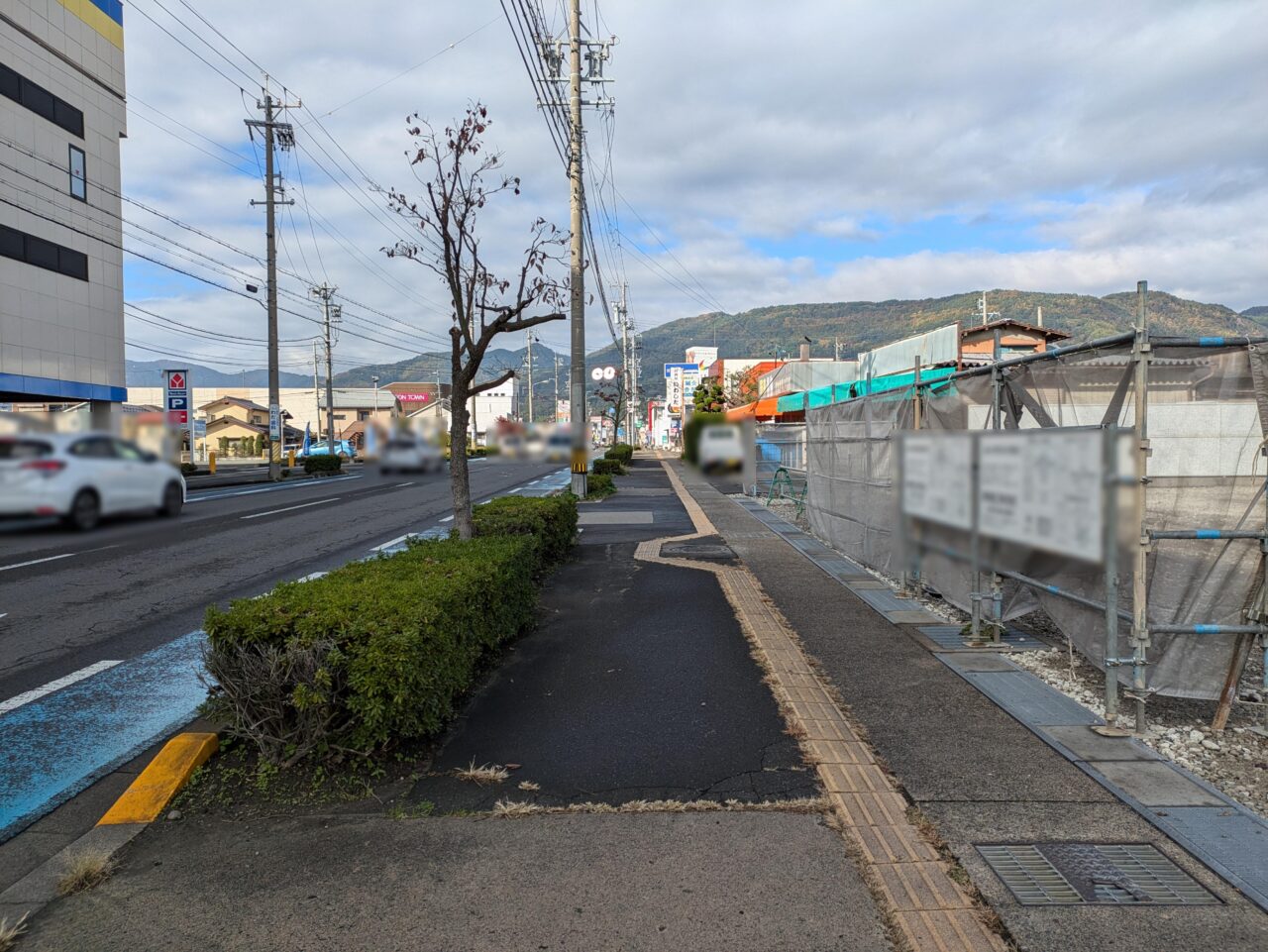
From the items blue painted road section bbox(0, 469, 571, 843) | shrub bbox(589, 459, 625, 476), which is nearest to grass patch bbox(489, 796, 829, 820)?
blue painted road section bbox(0, 469, 571, 843)

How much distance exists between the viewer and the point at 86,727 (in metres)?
6.88

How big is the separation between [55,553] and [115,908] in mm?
14608

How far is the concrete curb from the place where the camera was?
4.36m

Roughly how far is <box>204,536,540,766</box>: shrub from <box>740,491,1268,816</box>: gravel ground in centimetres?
508

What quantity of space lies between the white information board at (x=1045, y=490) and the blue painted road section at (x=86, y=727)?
6.21 metres

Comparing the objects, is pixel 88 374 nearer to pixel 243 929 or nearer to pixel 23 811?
pixel 243 929

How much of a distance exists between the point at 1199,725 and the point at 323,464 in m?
6.50

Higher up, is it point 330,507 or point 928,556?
point 928,556

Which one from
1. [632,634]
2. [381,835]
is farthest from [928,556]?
[632,634]

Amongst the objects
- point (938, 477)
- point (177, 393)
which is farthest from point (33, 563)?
point (938, 477)

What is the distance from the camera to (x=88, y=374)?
5.74 feet

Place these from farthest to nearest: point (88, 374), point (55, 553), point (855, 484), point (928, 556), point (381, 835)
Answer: point (55, 553) → point (855, 484) → point (381, 835) → point (88, 374) → point (928, 556)

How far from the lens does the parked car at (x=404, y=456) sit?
156cm

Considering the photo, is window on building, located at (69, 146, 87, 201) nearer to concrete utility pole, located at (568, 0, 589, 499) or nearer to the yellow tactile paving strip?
the yellow tactile paving strip
